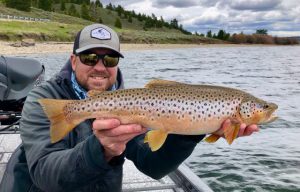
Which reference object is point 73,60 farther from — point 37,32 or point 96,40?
point 37,32

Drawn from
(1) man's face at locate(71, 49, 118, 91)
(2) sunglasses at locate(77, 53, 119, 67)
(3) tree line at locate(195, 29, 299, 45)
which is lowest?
(3) tree line at locate(195, 29, 299, 45)

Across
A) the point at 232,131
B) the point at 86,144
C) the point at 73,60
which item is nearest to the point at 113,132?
the point at 86,144

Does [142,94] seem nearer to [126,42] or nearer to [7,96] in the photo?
[7,96]

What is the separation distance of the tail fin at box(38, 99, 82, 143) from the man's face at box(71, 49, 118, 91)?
2.38 ft

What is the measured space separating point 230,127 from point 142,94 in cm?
62

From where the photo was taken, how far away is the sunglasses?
3.82 m

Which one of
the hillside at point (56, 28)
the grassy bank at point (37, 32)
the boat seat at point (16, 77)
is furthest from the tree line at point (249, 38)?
the boat seat at point (16, 77)

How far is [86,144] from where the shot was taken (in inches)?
121

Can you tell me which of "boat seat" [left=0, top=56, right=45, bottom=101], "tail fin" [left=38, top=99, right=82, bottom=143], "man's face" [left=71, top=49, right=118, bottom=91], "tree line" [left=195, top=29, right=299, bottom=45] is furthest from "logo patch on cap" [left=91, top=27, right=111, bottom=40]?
"tree line" [left=195, top=29, right=299, bottom=45]

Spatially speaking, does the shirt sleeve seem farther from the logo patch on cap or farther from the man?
the logo patch on cap

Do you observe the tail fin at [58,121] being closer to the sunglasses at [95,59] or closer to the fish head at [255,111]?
the sunglasses at [95,59]

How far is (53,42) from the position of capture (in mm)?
71688

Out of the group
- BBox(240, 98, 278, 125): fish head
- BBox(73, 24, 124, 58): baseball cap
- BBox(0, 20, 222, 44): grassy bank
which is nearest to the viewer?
BBox(240, 98, 278, 125): fish head

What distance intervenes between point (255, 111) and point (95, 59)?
1.38 metres
